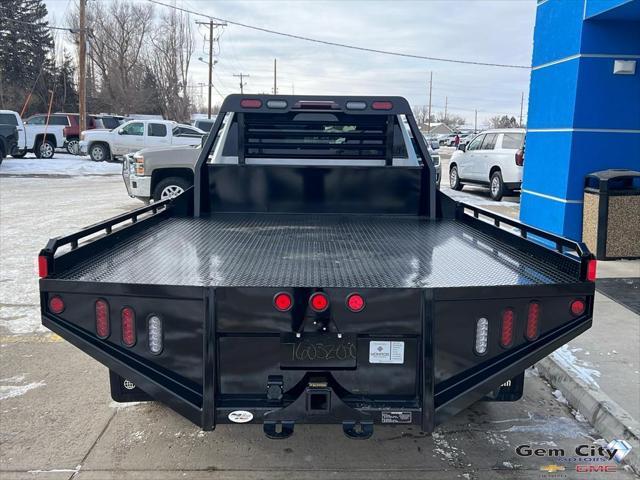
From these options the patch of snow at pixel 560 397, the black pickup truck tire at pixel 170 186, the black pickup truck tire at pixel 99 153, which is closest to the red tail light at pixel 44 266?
the patch of snow at pixel 560 397

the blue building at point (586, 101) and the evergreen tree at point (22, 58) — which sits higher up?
the evergreen tree at point (22, 58)

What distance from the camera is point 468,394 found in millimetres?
2707

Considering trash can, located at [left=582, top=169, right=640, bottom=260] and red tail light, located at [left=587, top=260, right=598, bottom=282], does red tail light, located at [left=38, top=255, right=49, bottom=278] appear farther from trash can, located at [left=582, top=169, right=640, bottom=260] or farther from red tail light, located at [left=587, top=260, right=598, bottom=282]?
trash can, located at [left=582, top=169, right=640, bottom=260]

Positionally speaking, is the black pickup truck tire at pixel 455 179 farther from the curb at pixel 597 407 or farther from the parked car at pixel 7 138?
the parked car at pixel 7 138

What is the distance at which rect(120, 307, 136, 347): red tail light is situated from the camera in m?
2.66

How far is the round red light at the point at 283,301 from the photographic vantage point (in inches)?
102

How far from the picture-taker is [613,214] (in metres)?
7.86

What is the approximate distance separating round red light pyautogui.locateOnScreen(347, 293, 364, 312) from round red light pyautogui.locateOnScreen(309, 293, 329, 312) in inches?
3.9

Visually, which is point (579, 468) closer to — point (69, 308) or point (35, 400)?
point (69, 308)

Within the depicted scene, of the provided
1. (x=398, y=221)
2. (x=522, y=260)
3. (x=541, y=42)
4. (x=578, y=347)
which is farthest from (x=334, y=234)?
(x=541, y=42)

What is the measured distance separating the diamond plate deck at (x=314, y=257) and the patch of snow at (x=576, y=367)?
1.28 metres

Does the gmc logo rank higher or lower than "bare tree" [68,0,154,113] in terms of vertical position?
lower

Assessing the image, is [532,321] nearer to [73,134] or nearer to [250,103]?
[250,103]

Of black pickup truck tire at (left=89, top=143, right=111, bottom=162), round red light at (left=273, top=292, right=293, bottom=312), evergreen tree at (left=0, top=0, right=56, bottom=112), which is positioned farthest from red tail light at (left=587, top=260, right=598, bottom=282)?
evergreen tree at (left=0, top=0, right=56, bottom=112)
